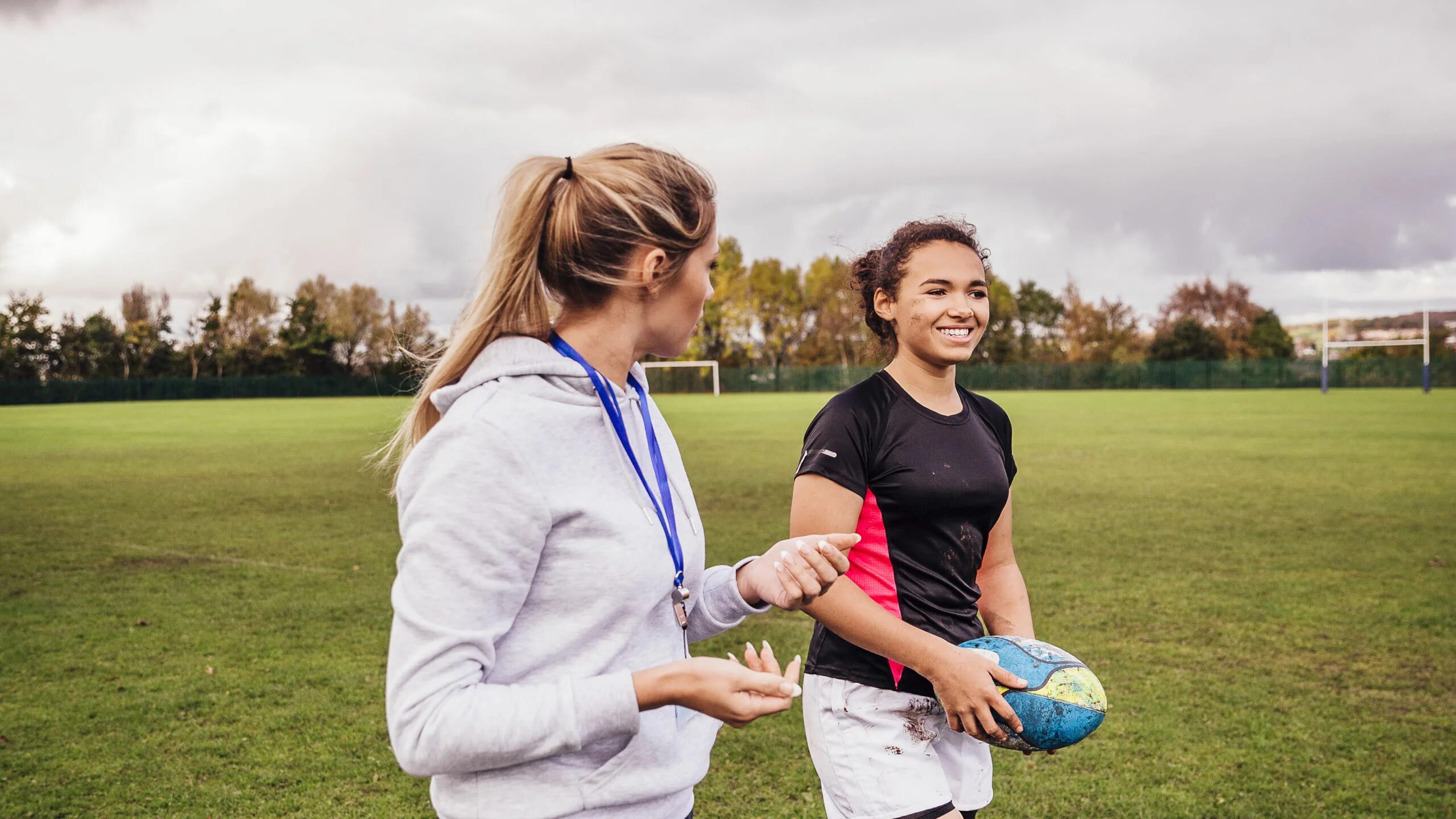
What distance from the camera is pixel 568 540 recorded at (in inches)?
65.1

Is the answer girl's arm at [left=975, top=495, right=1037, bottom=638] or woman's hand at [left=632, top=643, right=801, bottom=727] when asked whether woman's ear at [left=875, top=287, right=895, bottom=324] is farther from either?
woman's hand at [left=632, top=643, right=801, bottom=727]

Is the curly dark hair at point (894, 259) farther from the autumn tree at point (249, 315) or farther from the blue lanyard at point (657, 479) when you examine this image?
the autumn tree at point (249, 315)

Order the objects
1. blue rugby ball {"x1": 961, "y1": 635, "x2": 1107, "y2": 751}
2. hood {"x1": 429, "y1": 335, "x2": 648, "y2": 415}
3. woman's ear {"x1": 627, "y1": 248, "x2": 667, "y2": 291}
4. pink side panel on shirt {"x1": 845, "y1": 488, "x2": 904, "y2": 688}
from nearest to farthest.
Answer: hood {"x1": 429, "y1": 335, "x2": 648, "y2": 415} < woman's ear {"x1": 627, "y1": 248, "x2": 667, "y2": 291} < blue rugby ball {"x1": 961, "y1": 635, "x2": 1107, "y2": 751} < pink side panel on shirt {"x1": 845, "y1": 488, "x2": 904, "y2": 688}

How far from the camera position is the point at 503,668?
5.37 ft

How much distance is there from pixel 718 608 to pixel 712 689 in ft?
1.80

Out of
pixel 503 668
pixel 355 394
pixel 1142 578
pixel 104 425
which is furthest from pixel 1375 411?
pixel 355 394

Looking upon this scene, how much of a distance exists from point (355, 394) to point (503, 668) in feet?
240

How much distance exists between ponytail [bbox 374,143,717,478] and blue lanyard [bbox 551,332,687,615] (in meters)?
0.09

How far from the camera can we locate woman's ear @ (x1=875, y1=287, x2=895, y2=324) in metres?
3.09

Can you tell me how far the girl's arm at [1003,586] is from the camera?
310 centimetres

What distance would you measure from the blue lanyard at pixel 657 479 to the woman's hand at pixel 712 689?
0.27 meters

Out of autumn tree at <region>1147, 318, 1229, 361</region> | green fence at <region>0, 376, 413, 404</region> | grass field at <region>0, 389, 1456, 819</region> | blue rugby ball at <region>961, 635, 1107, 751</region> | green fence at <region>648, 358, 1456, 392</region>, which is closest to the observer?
blue rugby ball at <region>961, 635, 1107, 751</region>

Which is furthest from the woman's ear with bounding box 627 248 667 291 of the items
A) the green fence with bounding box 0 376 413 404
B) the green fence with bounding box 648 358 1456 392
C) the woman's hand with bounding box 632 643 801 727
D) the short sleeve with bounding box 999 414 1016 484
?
the green fence with bounding box 0 376 413 404

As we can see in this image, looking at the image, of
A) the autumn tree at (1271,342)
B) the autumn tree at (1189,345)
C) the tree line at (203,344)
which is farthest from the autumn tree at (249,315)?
the autumn tree at (1271,342)
